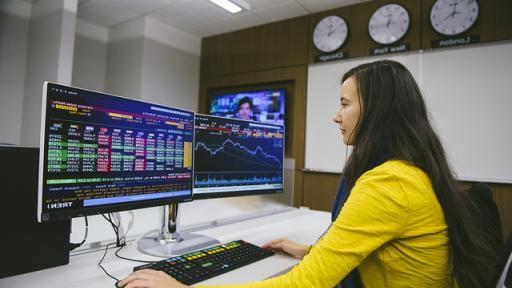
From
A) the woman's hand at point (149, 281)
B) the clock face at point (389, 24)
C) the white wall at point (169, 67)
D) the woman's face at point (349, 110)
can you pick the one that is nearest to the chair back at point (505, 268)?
the woman's face at point (349, 110)

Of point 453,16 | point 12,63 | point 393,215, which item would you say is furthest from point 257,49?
point 393,215

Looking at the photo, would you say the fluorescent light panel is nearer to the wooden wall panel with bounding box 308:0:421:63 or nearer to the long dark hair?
the wooden wall panel with bounding box 308:0:421:63

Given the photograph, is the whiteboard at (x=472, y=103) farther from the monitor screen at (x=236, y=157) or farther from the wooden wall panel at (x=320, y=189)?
the monitor screen at (x=236, y=157)

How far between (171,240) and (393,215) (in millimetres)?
780

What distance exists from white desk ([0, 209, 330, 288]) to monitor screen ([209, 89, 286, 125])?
7.74 ft

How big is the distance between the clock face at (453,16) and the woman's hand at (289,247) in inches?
108

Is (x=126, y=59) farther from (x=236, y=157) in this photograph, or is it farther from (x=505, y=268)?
(x=505, y=268)

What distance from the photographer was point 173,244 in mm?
1138

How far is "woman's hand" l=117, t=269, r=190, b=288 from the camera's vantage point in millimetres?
744

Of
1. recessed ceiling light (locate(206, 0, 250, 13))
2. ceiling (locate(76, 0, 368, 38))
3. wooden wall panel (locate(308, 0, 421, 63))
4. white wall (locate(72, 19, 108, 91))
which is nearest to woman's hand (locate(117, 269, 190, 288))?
recessed ceiling light (locate(206, 0, 250, 13))

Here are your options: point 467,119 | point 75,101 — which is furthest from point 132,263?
point 467,119

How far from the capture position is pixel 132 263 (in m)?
0.98

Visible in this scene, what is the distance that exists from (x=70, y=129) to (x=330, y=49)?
3145mm

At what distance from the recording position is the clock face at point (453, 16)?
9.19 feet
